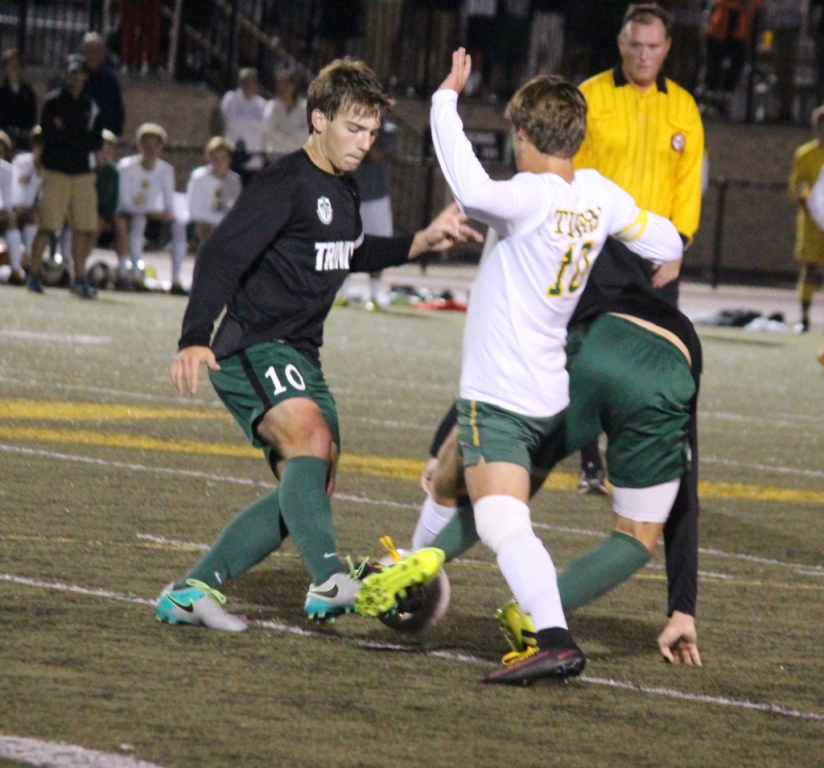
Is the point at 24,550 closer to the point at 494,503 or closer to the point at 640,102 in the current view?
the point at 494,503

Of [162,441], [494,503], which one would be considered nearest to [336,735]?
[494,503]

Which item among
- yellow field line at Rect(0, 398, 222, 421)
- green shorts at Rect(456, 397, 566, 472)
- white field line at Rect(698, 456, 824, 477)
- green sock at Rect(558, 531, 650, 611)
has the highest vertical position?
green shorts at Rect(456, 397, 566, 472)

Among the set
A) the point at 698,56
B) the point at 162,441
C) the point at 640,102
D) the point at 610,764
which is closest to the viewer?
the point at 610,764

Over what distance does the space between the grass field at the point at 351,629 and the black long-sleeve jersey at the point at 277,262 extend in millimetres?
875

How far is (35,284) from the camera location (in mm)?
19219

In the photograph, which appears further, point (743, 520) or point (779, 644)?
point (743, 520)

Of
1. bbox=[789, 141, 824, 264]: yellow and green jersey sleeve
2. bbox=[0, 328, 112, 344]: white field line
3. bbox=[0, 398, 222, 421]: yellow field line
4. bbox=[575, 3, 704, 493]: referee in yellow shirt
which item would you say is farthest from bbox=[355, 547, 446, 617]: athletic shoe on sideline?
bbox=[789, 141, 824, 264]: yellow and green jersey sleeve

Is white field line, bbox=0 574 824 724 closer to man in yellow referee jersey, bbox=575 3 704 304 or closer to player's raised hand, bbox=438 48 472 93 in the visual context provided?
player's raised hand, bbox=438 48 472 93

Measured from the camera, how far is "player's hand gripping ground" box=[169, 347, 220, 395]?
541 cm

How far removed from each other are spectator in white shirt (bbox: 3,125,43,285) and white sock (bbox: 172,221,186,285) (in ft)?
5.14

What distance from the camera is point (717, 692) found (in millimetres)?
5078

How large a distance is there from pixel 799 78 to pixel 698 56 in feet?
7.35

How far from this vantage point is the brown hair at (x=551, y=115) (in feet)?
17.0

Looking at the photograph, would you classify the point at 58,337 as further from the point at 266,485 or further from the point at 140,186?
the point at 266,485
